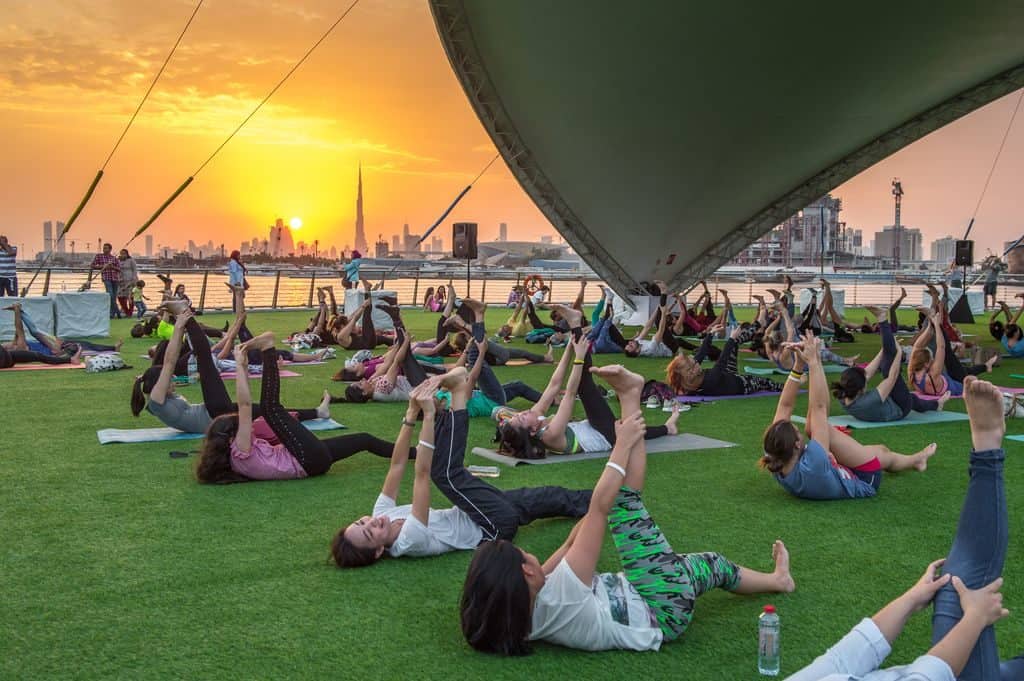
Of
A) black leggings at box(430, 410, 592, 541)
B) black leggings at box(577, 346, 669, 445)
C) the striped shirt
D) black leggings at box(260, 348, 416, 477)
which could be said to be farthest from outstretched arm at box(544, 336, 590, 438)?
the striped shirt

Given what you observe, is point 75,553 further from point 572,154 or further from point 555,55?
point 572,154

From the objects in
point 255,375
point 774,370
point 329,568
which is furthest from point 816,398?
point 255,375

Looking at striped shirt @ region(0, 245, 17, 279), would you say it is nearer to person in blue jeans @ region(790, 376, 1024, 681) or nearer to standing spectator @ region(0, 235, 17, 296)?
standing spectator @ region(0, 235, 17, 296)

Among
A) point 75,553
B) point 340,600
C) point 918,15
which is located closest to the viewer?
point 340,600

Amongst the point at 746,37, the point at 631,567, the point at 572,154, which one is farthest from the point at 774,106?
the point at 631,567

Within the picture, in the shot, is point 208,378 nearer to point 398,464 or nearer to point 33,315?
point 398,464

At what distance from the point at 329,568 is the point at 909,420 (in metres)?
5.70

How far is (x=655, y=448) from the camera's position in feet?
22.2

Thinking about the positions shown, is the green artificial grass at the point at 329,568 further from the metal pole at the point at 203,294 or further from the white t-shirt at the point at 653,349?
the metal pole at the point at 203,294

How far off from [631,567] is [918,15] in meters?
11.0

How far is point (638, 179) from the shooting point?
→ 17.0m

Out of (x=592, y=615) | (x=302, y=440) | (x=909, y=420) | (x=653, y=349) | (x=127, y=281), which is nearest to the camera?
(x=592, y=615)

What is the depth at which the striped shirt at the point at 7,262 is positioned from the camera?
53.2 feet

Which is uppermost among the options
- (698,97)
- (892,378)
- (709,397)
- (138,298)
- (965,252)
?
(698,97)
